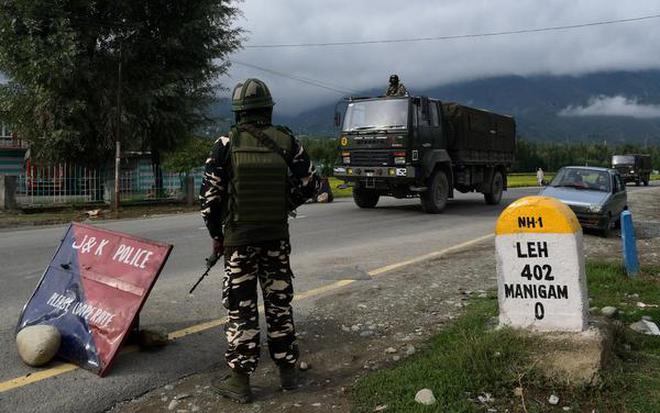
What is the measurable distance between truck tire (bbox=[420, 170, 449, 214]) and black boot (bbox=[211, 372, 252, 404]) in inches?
467

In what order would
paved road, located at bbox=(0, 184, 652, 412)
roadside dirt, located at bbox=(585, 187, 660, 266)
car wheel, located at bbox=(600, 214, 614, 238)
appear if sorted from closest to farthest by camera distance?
paved road, located at bbox=(0, 184, 652, 412) < roadside dirt, located at bbox=(585, 187, 660, 266) < car wheel, located at bbox=(600, 214, 614, 238)

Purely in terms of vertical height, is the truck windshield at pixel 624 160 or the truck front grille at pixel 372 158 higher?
the truck windshield at pixel 624 160

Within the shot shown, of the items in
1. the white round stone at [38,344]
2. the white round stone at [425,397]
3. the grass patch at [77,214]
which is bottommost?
the white round stone at [425,397]

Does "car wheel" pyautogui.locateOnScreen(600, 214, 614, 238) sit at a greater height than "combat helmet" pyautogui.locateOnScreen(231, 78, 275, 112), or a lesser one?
lesser

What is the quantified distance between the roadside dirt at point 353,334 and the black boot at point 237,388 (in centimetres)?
4

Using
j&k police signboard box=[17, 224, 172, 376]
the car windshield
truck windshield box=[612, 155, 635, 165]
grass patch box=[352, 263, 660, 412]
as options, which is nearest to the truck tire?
the car windshield

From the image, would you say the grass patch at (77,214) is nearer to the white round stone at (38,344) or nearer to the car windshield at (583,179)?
the car windshield at (583,179)

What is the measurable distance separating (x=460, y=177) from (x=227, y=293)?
13545 mm

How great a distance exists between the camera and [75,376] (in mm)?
3916

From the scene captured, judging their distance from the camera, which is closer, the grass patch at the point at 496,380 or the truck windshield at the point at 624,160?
the grass patch at the point at 496,380

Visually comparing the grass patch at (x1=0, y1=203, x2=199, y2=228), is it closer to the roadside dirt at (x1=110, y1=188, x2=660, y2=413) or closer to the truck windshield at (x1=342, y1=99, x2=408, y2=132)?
the truck windshield at (x1=342, y1=99, x2=408, y2=132)

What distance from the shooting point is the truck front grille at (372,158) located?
1438cm

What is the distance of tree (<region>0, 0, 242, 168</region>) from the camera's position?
17.6 m

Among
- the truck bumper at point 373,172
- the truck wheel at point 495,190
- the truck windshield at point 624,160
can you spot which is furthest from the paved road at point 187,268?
the truck windshield at point 624,160
